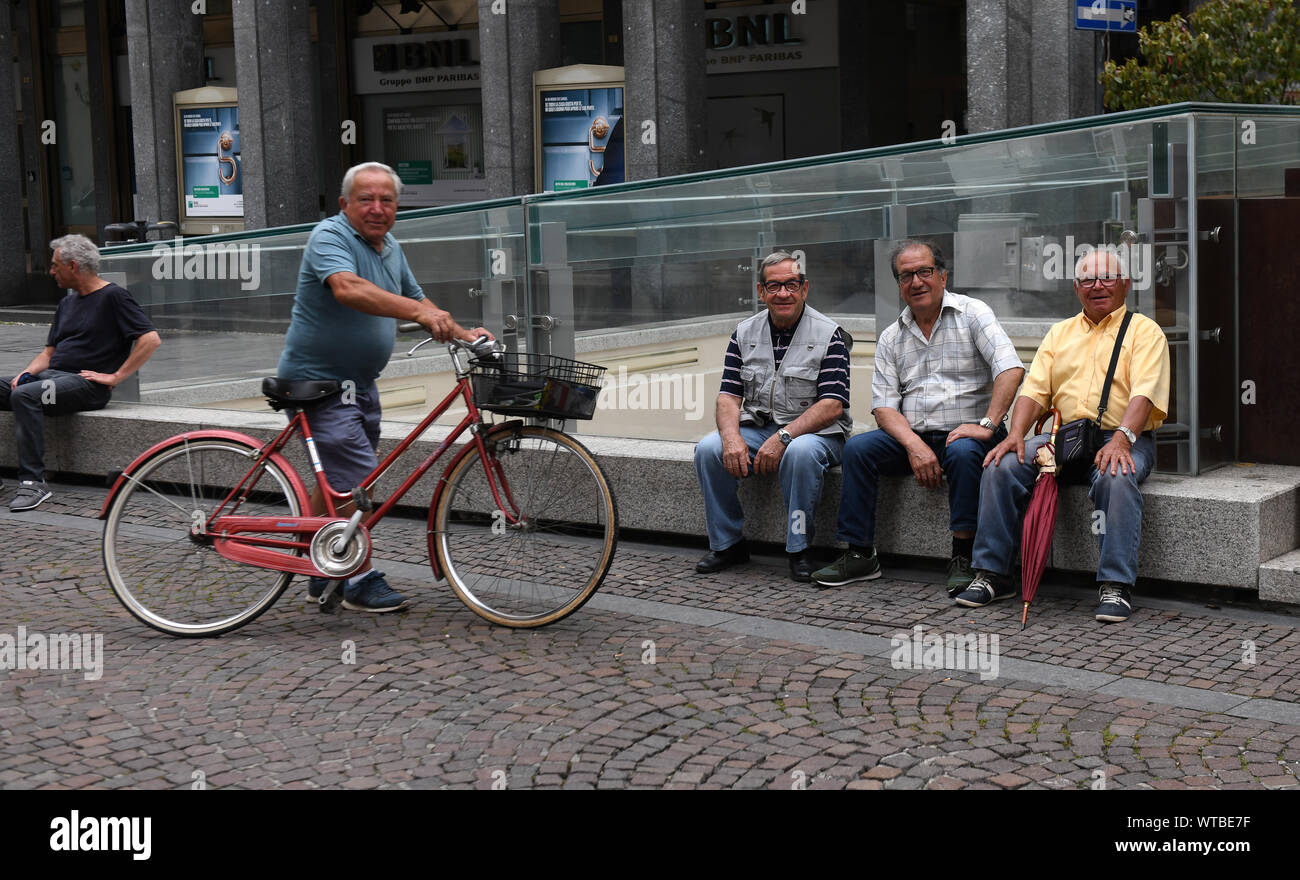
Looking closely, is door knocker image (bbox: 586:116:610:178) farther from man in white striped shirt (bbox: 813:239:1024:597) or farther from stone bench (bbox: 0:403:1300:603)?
man in white striped shirt (bbox: 813:239:1024:597)

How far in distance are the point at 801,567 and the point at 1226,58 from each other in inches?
298

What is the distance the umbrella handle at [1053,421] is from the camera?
6238 millimetres

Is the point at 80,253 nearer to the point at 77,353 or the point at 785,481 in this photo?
the point at 77,353

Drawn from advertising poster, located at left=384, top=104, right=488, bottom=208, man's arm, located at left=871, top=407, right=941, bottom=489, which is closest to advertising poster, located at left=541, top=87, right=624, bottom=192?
advertising poster, located at left=384, top=104, right=488, bottom=208

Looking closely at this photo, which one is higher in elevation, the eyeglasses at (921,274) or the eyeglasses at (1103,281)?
the eyeglasses at (921,274)

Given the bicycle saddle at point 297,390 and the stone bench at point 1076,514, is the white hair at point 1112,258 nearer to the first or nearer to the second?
the stone bench at point 1076,514

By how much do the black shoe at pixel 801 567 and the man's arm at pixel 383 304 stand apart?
1.73m

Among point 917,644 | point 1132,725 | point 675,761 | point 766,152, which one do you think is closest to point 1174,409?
point 917,644

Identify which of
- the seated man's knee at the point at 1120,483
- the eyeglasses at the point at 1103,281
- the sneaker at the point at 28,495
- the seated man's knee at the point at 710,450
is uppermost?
the eyeglasses at the point at 1103,281

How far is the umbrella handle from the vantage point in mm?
6238

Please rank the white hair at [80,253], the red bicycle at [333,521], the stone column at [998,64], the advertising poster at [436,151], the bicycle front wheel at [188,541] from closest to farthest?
the red bicycle at [333,521] < the bicycle front wheel at [188,541] < the white hair at [80,253] < the stone column at [998,64] < the advertising poster at [436,151]

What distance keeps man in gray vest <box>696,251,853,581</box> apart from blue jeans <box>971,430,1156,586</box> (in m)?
0.77

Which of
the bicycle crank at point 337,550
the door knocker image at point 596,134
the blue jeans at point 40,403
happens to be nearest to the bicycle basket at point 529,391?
the bicycle crank at point 337,550

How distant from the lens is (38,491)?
8.92m
